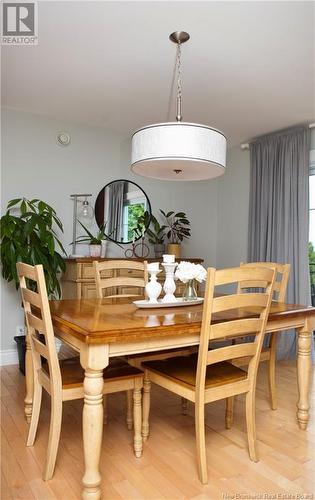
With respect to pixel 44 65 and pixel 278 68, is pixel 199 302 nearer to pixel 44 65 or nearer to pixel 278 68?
pixel 278 68

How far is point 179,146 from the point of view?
6.37 feet

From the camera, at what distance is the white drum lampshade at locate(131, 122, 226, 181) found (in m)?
1.95

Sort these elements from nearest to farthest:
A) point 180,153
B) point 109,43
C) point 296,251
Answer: point 180,153 → point 109,43 → point 296,251

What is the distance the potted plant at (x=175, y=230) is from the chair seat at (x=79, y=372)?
7.17 feet

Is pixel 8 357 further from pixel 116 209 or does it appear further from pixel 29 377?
pixel 116 209

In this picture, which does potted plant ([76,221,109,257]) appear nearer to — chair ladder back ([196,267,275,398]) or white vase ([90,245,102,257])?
white vase ([90,245,102,257])

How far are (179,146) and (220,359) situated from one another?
108 cm

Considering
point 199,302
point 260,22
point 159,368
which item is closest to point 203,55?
point 260,22

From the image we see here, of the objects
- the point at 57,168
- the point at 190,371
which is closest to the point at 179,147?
the point at 190,371

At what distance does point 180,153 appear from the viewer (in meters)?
1.94

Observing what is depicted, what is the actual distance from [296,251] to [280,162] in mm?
987

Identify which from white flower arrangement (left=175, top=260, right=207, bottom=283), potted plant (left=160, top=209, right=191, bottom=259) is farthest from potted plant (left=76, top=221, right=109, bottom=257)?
white flower arrangement (left=175, top=260, right=207, bottom=283)

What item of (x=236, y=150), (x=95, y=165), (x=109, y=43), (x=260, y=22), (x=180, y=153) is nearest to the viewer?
(x=180, y=153)

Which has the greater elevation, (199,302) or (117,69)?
(117,69)
